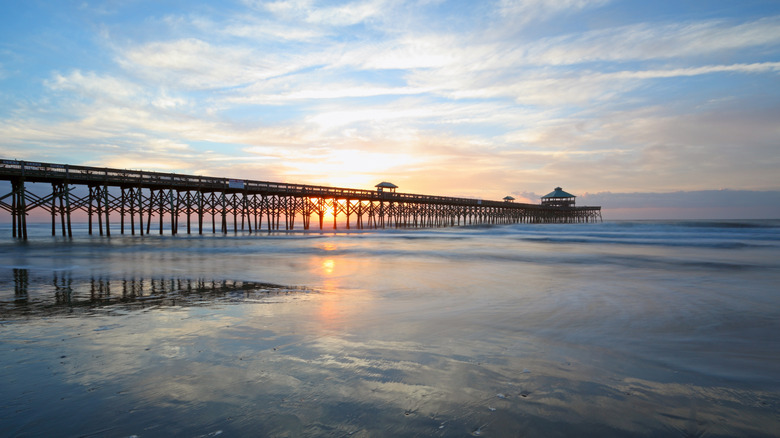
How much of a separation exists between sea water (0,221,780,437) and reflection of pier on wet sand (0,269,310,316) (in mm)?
73

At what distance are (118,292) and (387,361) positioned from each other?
21.5 feet

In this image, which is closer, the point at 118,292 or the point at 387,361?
the point at 387,361

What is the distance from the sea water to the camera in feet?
9.04

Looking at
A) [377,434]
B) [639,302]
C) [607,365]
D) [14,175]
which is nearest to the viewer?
[377,434]

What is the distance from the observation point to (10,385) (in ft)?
10.8

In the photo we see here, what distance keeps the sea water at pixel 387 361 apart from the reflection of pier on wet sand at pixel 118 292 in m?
0.07

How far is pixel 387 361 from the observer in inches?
155

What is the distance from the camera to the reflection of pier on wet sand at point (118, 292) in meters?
6.52

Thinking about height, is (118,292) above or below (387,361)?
below

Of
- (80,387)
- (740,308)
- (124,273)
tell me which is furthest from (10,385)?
(740,308)

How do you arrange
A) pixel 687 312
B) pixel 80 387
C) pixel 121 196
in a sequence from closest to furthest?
pixel 80 387
pixel 687 312
pixel 121 196

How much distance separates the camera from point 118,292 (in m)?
7.75

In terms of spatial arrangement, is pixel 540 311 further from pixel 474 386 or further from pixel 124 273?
pixel 124 273

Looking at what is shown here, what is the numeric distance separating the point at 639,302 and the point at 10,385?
8.54 metres
